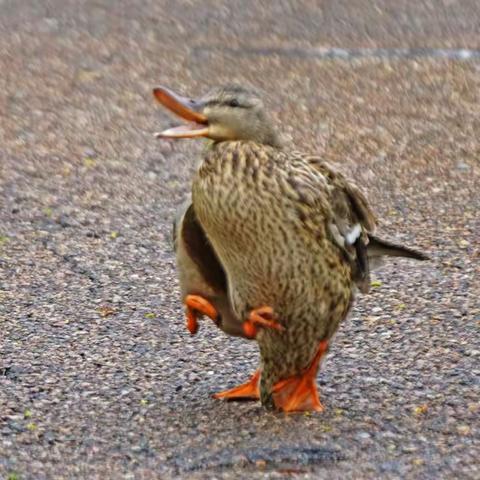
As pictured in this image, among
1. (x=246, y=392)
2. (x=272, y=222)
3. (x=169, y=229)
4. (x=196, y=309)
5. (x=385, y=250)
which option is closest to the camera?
Result: (x=272, y=222)

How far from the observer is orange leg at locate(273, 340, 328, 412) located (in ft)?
16.8

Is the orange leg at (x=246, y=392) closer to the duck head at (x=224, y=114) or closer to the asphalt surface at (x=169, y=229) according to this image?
the asphalt surface at (x=169, y=229)

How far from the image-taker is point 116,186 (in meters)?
8.42

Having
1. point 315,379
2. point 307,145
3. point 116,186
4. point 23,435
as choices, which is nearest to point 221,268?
point 315,379

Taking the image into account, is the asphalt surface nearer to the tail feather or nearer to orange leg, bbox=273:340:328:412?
orange leg, bbox=273:340:328:412

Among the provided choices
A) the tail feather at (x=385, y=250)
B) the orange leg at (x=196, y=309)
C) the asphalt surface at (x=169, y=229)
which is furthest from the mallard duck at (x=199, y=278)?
the tail feather at (x=385, y=250)

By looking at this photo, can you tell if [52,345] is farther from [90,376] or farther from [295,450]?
[295,450]

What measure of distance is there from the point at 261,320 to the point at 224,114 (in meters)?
0.70

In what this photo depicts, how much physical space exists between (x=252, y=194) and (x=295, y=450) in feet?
2.81

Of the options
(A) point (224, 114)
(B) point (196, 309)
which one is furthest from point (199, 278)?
(A) point (224, 114)

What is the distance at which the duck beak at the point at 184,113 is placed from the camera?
4.69 metres

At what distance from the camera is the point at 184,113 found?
4.77 metres

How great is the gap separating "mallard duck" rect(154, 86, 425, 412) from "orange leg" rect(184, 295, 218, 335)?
0.08 m

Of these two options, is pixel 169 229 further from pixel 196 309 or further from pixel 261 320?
pixel 261 320
